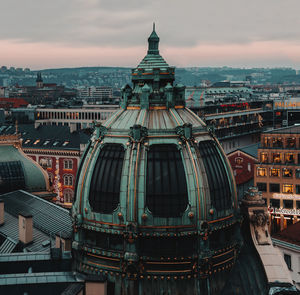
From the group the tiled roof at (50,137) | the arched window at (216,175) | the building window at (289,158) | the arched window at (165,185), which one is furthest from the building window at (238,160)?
the arched window at (165,185)

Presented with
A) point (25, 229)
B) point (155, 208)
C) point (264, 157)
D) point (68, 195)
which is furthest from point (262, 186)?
point (155, 208)

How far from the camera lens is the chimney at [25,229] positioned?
49906 millimetres

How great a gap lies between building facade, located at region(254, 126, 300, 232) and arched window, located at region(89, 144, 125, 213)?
3220 inches

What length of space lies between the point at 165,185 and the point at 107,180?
11.8 feet

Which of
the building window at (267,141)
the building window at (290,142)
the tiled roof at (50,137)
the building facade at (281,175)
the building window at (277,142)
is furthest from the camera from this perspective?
the tiled roof at (50,137)

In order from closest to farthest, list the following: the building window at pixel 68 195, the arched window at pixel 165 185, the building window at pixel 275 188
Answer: the arched window at pixel 165 185, the building window at pixel 275 188, the building window at pixel 68 195

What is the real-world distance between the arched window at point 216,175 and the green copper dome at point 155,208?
65mm

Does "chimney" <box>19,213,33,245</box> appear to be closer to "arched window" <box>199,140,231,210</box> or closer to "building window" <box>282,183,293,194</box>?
"arched window" <box>199,140,231,210</box>

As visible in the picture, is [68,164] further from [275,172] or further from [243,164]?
[275,172]

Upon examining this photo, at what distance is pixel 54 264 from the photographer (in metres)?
39.0

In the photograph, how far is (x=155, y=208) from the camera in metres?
33.6

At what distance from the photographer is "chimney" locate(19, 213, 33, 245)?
4991 centimetres

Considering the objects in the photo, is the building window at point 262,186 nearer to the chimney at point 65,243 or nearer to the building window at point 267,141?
the building window at point 267,141

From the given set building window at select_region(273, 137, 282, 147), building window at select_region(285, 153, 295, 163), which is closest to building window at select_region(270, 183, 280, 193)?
building window at select_region(285, 153, 295, 163)
